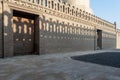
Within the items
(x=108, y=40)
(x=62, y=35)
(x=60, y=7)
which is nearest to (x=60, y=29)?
(x=62, y=35)

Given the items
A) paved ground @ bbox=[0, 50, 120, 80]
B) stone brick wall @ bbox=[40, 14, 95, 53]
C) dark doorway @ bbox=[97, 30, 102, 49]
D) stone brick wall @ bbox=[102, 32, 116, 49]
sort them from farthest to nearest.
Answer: stone brick wall @ bbox=[102, 32, 116, 49]
dark doorway @ bbox=[97, 30, 102, 49]
stone brick wall @ bbox=[40, 14, 95, 53]
paved ground @ bbox=[0, 50, 120, 80]

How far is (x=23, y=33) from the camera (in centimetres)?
1655

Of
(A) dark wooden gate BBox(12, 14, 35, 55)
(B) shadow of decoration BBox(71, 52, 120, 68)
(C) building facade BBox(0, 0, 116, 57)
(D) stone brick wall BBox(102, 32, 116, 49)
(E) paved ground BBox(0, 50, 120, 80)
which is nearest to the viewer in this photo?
(E) paved ground BBox(0, 50, 120, 80)

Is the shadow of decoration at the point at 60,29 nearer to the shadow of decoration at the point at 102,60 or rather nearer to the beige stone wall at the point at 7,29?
the beige stone wall at the point at 7,29

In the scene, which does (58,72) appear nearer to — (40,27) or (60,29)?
(40,27)

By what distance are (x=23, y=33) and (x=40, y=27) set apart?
1.91m

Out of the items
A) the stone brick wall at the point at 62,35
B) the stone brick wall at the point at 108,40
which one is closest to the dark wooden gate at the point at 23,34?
the stone brick wall at the point at 62,35

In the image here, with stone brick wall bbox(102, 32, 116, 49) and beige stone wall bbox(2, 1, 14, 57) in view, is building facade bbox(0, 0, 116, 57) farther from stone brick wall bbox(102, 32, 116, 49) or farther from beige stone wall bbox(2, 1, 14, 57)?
stone brick wall bbox(102, 32, 116, 49)

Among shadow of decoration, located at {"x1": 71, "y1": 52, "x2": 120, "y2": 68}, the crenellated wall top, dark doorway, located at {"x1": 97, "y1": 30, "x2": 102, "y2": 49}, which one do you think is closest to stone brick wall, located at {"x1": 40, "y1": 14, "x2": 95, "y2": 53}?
the crenellated wall top

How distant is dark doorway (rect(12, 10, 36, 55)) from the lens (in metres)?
15.7

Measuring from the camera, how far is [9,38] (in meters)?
13.6

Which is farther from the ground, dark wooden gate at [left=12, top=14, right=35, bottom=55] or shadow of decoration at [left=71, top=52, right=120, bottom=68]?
dark wooden gate at [left=12, top=14, right=35, bottom=55]

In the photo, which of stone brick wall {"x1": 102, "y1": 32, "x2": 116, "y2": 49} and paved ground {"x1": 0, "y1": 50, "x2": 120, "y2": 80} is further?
stone brick wall {"x1": 102, "y1": 32, "x2": 116, "y2": 49}

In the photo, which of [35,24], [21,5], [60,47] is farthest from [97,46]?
[21,5]
